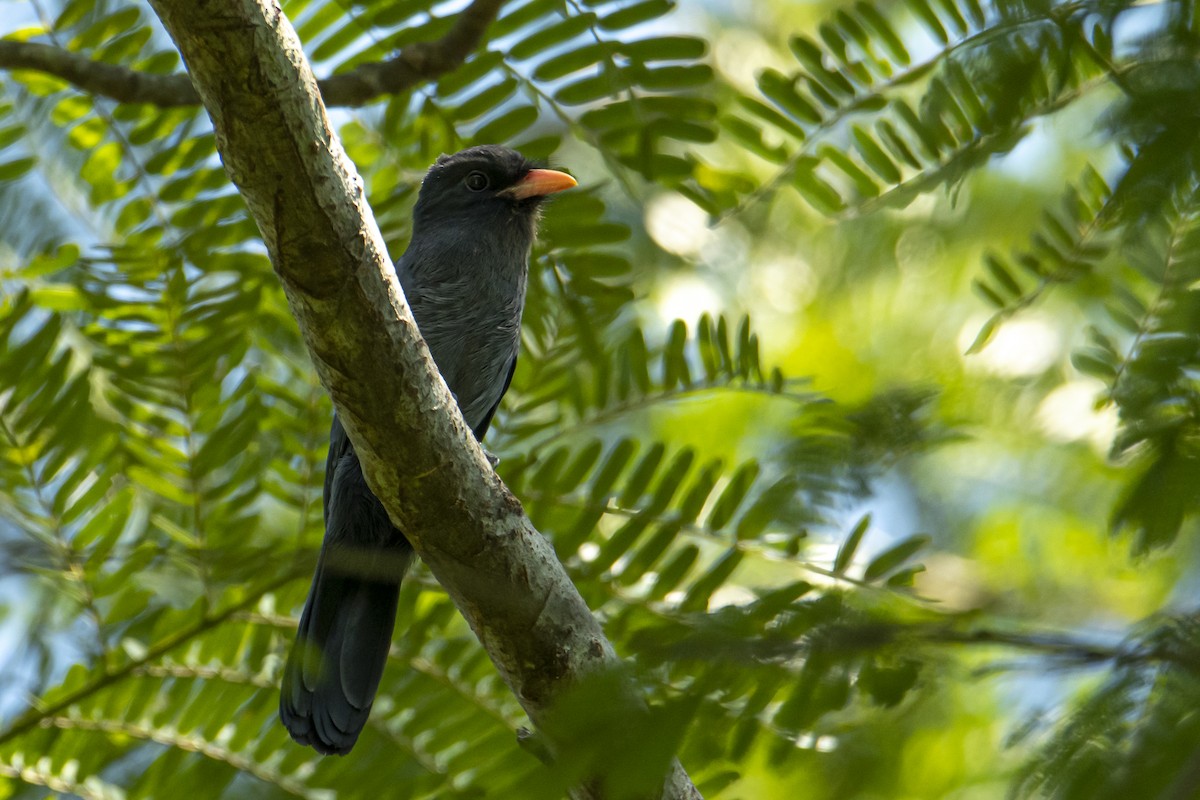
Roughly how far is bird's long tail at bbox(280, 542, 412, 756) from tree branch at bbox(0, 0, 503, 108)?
1416 millimetres

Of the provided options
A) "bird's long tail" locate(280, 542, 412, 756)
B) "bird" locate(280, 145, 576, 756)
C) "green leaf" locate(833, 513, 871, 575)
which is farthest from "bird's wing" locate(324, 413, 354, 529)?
"green leaf" locate(833, 513, 871, 575)

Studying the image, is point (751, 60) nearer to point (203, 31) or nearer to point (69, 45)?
point (69, 45)

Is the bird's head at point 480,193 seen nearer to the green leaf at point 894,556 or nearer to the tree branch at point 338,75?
the tree branch at point 338,75

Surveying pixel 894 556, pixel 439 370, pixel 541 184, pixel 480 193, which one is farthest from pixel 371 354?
pixel 480 193

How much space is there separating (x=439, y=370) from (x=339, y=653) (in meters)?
0.99

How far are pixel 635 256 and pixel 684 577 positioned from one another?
405cm

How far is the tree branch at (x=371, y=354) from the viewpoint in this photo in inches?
87.0

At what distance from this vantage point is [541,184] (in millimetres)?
4344

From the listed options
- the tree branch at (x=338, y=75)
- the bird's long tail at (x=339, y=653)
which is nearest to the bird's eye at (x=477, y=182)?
the tree branch at (x=338, y=75)

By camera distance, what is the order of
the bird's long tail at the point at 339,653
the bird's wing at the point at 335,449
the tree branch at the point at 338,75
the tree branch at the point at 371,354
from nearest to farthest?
1. the tree branch at the point at 371,354
2. the bird's long tail at the point at 339,653
3. the tree branch at the point at 338,75
4. the bird's wing at the point at 335,449

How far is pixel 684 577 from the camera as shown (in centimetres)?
341

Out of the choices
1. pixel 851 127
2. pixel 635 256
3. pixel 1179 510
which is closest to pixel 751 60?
pixel 635 256

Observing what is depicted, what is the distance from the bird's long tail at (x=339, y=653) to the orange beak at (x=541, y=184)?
4.74 ft

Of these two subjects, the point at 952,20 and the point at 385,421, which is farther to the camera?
the point at 952,20
